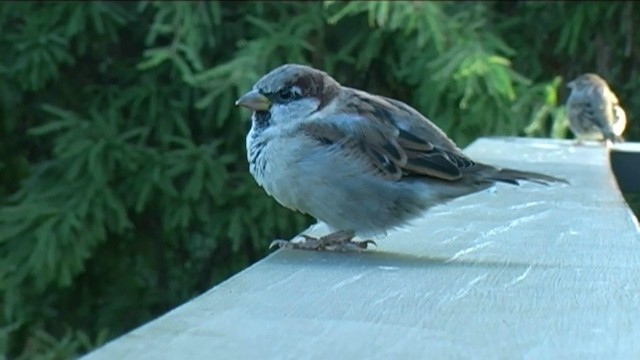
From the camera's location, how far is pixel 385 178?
113 inches

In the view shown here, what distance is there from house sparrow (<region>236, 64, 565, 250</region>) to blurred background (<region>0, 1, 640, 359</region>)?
306 cm

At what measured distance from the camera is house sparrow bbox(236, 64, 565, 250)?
9.26ft

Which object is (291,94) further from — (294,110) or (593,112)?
(593,112)

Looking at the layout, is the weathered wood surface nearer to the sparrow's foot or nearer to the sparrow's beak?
the sparrow's foot

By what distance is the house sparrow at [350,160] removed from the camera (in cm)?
282

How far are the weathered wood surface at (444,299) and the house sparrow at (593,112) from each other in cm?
317

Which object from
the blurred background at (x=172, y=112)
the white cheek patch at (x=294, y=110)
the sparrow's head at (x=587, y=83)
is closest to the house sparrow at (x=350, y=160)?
the white cheek patch at (x=294, y=110)

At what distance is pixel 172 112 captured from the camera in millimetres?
6582

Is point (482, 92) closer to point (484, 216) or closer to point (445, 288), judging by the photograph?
point (484, 216)

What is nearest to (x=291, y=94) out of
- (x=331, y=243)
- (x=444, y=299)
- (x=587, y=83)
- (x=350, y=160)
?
(x=350, y=160)

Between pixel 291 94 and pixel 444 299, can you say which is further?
pixel 291 94

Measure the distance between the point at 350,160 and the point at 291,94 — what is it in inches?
9.1

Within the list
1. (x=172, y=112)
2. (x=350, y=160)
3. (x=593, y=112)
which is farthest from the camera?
(x=172, y=112)

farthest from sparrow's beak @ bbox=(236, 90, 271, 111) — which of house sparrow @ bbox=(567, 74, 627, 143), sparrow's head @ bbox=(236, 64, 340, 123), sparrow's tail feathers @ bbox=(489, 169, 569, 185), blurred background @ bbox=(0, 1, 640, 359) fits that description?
house sparrow @ bbox=(567, 74, 627, 143)
